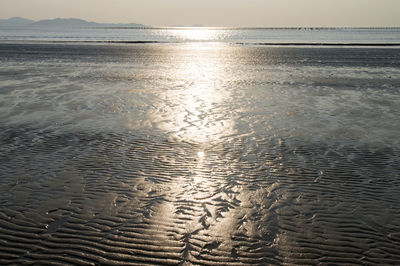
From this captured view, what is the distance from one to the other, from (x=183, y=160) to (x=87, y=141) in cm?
372

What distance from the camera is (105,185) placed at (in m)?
8.45

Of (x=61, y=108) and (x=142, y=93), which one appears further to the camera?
(x=142, y=93)

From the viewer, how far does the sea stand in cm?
604

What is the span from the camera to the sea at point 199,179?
604 centimetres

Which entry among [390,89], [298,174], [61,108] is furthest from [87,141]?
[390,89]

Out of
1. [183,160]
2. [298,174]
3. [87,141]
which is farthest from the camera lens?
[87,141]

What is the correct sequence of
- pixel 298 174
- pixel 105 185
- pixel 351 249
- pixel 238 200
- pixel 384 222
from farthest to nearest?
pixel 298 174, pixel 105 185, pixel 238 200, pixel 384 222, pixel 351 249

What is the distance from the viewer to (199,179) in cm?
875

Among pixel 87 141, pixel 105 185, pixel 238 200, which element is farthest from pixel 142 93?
pixel 238 200

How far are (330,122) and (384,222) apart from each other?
7.65 meters

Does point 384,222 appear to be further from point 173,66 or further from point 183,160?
point 173,66

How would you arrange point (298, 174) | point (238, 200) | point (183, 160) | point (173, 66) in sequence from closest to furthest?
1. point (238, 200)
2. point (298, 174)
3. point (183, 160)
4. point (173, 66)

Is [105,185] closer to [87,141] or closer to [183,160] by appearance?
[183,160]

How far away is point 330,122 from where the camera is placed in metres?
14.1
